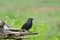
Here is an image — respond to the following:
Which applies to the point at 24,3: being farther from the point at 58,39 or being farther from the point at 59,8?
the point at 58,39

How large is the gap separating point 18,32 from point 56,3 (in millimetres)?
16822

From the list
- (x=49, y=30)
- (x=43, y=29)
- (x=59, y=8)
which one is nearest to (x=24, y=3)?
(x=59, y=8)

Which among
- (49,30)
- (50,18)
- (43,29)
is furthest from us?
(50,18)

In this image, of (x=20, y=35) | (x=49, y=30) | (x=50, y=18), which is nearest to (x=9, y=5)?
(x=50, y=18)

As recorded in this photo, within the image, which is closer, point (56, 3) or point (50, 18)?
point (50, 18)

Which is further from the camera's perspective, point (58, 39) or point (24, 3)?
point (24, 3)

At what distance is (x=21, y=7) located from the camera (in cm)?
2434

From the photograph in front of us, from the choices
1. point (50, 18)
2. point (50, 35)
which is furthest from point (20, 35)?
point (50, 18)

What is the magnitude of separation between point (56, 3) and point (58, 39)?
12863 mm

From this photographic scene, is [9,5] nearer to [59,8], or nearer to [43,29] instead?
[59,8]

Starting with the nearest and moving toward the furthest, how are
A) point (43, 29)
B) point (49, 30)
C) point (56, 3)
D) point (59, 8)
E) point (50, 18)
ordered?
point (43, 29) < point (49, 30) < point (50, 18) < point (59, 8) < point (56, 3)

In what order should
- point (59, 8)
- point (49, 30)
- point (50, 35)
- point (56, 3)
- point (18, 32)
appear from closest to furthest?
point (18, 32) → point (50, 35) → point (49, 30) → point (59, 8) → point (56, 3)

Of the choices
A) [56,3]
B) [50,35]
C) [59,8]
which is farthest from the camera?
[56,3]

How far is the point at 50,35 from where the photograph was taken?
1441 cm
